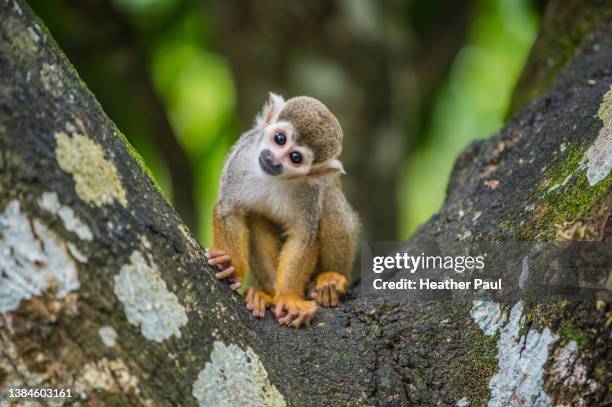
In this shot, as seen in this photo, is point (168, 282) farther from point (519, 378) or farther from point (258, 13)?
point (258, 13)

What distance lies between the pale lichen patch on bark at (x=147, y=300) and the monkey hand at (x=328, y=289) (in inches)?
69.7

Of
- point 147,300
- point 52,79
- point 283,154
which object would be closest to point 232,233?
point 283,154

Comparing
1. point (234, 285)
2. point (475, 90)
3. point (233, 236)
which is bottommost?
point (234, 285)

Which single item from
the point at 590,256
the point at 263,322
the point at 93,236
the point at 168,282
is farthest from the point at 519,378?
the point at 93,236

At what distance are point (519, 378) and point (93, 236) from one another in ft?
6.07

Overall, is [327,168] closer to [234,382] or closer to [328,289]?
[328,289]

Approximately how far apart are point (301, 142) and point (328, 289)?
98cm

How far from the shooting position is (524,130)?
4.50 metres

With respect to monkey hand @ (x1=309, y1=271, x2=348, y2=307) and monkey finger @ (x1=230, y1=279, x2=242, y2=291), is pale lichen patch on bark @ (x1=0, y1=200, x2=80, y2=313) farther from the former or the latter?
monkey hand @ (x1=309, y1=271, x2=348, y2=307)

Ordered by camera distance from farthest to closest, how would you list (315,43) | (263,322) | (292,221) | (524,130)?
(315,43)
(292,221)
(524,130)
(263,322)

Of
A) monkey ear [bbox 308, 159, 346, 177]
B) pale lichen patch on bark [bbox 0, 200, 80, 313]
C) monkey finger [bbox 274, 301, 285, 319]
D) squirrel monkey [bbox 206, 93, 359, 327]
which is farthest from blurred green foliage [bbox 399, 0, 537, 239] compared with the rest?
pale lichen patch on bark [bbox 0, 200, 80, 313]

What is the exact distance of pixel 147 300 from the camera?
2.65 m

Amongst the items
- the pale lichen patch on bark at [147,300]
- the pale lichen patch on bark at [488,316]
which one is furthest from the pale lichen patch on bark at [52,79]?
the pale lichen patch on bark at [488,316]

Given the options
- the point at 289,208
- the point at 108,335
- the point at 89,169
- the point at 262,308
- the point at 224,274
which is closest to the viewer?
the point at 108,335
